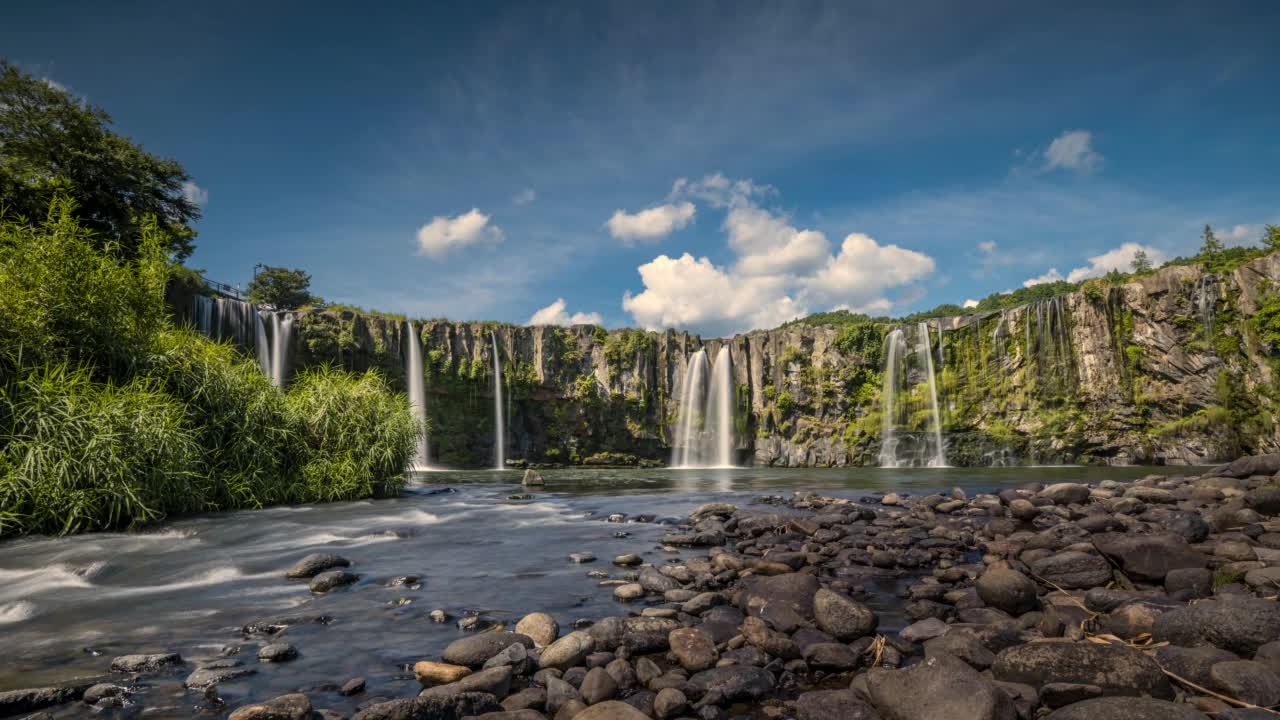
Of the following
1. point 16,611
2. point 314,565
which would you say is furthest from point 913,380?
point 16,611

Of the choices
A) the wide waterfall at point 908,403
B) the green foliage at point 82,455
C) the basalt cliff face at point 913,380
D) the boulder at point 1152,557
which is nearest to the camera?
the boulder at point 1152,557

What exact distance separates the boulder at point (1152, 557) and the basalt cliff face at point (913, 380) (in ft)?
136

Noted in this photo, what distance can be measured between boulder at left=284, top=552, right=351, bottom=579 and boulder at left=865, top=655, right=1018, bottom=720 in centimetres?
768

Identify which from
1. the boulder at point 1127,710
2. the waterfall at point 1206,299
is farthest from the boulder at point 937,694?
Result: the waterfall at point 1206,299

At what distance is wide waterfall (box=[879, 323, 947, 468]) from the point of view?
152 ft

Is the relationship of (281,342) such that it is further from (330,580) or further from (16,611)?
(330,580)

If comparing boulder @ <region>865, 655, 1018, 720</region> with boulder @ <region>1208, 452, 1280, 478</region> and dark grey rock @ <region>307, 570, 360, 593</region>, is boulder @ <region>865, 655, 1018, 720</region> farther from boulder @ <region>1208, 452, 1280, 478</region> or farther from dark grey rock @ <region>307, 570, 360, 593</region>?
boulder @ <region>1208, 452, 1280, 478</region>

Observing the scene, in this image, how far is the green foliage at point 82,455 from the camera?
10.3 m

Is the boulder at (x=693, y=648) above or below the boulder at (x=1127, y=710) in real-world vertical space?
below

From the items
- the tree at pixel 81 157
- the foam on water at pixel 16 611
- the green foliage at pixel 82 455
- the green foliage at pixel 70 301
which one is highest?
the tree at pixel 81 157

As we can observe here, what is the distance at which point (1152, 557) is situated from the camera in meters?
6.79

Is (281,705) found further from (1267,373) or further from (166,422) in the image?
(1267,373)

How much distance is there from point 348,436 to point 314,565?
32.9ft

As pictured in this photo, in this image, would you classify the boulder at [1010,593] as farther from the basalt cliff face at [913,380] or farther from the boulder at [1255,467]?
the basalt cliff face at [913,380]
